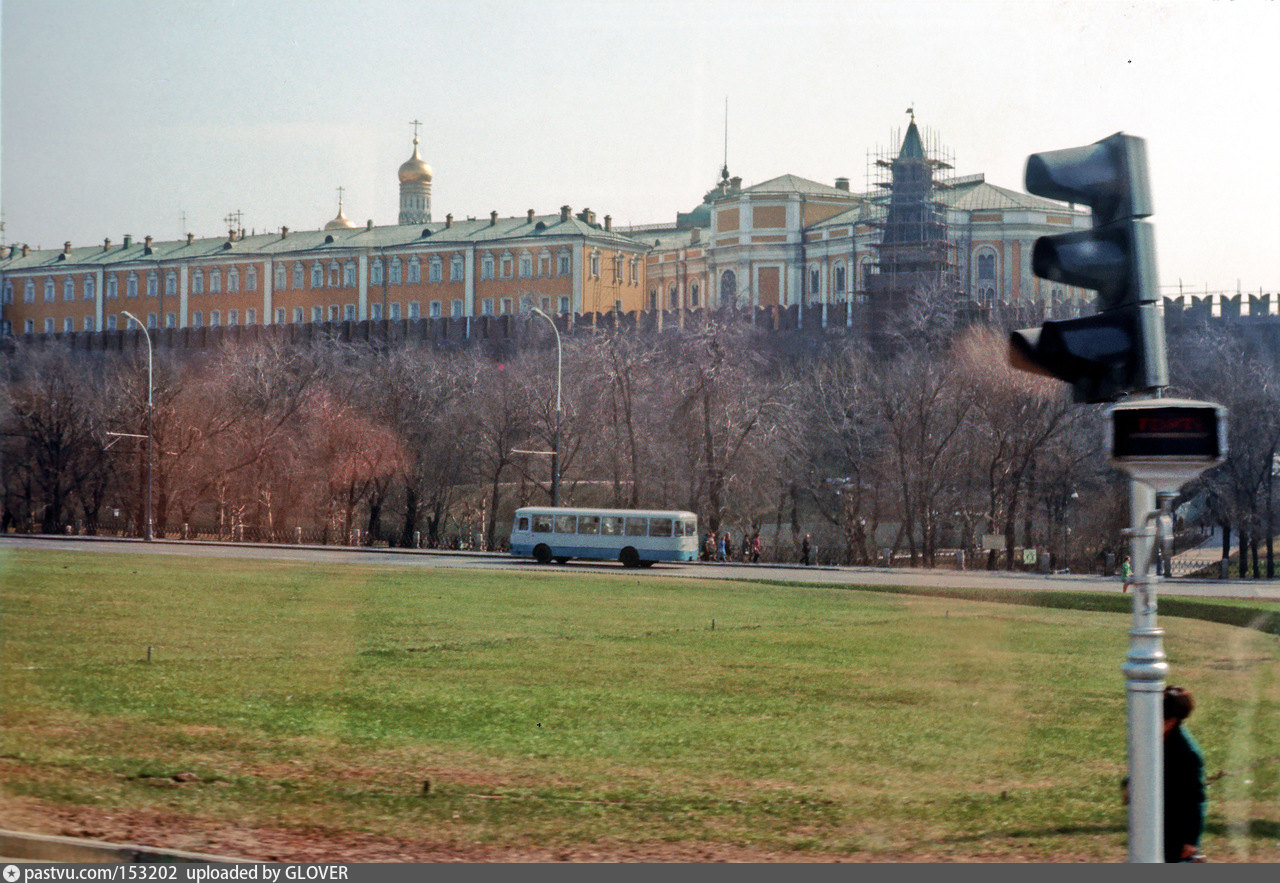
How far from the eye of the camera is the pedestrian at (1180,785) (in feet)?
20.7

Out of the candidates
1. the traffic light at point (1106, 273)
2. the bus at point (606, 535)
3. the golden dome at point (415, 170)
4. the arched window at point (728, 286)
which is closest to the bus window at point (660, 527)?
the bus at point (606, 535)

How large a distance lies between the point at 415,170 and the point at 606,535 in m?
23.5

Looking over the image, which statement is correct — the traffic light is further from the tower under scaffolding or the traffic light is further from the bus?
the bus

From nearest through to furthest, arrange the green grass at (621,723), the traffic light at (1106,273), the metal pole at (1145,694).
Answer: the metal pole at (1145,694)
the traffic light at (1106,273)
the green grass at (621,723)

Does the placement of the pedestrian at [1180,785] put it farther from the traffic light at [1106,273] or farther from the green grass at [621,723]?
the traffic light at [1106,273]

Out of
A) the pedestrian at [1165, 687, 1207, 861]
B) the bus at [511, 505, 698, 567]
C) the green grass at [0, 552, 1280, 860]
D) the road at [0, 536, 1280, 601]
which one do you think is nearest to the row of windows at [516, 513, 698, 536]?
the bus at [511, 505, 698, 567]

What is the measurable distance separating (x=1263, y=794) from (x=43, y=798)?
7.67 m

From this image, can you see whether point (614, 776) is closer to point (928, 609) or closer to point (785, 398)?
point (928, 609)

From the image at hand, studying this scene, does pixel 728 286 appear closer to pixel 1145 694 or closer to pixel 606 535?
pixel 606 535

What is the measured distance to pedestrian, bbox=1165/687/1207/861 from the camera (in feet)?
20.7

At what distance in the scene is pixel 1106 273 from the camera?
559 centimetres

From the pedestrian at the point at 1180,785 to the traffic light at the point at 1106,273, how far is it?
1681 millimetres

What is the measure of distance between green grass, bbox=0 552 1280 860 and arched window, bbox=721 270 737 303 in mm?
23808
